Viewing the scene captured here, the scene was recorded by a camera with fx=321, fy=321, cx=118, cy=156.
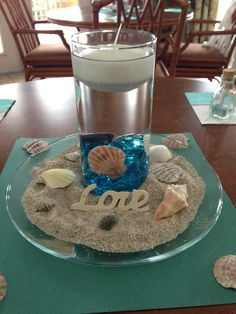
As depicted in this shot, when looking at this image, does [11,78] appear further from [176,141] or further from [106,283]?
[106,283]

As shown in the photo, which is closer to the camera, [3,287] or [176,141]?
[3,287]

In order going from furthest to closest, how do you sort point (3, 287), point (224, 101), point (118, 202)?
1. point (224, 101)
2. point (118, 202)
3. point (3, 287)

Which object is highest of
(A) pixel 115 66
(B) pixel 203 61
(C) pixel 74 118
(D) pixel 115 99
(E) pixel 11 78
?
(A) pixel 115 66

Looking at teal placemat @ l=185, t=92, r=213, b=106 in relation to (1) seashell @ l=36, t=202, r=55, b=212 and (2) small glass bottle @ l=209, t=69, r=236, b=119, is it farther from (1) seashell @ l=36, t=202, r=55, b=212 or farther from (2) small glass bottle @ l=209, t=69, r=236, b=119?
(1) seashell @ l=36, t=202, r=55, b=212

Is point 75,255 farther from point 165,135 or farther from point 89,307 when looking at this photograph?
point 165,135

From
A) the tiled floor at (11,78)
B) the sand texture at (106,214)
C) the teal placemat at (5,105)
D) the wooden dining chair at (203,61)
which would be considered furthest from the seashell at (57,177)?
the tiled floor at (11,78)

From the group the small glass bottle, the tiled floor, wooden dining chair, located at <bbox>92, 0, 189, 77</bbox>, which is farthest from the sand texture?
the tiled floor

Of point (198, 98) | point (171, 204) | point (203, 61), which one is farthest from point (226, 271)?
point (203, 61)

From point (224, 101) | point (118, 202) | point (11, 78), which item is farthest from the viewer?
point (11, 78)
